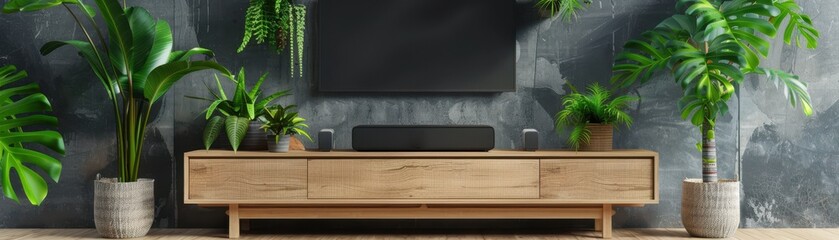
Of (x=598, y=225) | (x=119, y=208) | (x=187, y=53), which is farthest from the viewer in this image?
(x=598, y=225)

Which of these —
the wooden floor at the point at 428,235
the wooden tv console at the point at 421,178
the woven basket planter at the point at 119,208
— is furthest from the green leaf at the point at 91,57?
the wooden floor at the point at 428,235

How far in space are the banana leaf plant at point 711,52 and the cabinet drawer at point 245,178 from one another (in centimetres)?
153

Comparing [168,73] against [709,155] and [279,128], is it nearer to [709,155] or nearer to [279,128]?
[279,128]

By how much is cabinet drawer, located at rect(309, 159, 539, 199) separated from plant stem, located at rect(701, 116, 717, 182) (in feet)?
2.62

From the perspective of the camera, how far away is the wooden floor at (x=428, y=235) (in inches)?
156

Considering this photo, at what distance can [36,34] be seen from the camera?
4254 mm

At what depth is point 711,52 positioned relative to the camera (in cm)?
375

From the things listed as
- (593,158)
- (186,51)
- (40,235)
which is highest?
(186,51)

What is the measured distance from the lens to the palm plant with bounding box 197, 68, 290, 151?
388 centimetres

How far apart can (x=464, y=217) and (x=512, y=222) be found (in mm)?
427

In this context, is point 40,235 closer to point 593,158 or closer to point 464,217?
point 464,217

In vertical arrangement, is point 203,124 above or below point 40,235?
above

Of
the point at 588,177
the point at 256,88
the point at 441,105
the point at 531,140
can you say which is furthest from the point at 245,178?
the point at 588,177

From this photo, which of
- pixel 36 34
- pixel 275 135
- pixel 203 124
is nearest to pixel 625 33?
pixel 275 135
